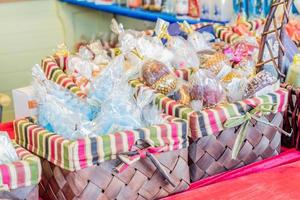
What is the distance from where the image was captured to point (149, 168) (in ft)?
3.06

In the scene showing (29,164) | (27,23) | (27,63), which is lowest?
(27,63)

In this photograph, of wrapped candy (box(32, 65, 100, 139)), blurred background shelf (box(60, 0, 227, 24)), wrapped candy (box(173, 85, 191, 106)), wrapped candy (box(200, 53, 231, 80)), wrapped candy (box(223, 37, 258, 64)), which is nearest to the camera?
wrapped candy (box(32, 65, 100, 139))

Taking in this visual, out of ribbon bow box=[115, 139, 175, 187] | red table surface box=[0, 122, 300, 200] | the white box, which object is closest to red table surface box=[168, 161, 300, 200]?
red table surface box=[0, 122, 300, 200]

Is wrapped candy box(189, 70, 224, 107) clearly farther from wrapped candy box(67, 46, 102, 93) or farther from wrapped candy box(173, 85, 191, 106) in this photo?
wrapped candy box(67, 46, 102, 93)

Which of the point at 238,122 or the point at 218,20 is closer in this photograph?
the point at 238,122

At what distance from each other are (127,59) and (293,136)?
1.43 ft

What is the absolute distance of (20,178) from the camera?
2.64 ft

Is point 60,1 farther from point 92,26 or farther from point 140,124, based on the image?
point 140,124

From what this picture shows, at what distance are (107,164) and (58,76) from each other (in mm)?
434

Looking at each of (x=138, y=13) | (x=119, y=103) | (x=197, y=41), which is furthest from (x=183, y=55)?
(x=138, y=13)

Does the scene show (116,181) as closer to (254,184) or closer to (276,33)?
(254,184)

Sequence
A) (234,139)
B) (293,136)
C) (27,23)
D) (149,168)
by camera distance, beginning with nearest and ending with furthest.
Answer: (149,168), (234,139), (293,136), (27,23)

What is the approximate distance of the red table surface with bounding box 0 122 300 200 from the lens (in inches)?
38.4

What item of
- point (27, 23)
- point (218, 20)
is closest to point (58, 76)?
point (218, 20)
